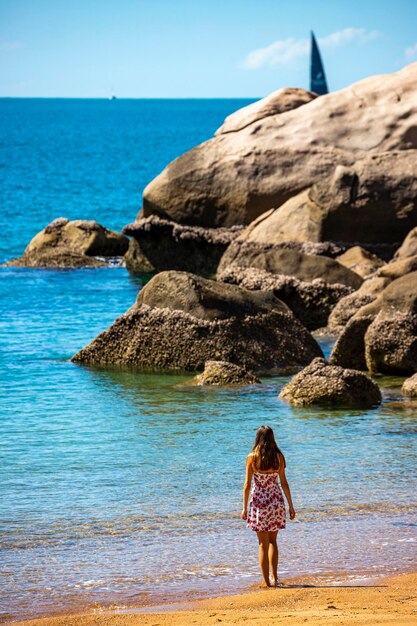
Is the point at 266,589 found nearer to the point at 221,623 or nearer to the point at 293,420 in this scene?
the point at 221,623

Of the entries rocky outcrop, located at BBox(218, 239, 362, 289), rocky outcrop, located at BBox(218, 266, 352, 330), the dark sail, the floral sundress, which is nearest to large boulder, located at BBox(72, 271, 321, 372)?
rocky outcrop, located at BBox(218, 266, 352, 330)

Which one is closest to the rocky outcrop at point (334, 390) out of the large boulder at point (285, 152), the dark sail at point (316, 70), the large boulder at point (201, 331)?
the large boulder at point (201, 331)

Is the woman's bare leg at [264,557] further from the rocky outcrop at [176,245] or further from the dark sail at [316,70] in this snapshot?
the dark sail at [316,70]

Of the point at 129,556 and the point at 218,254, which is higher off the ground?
the point at 218,254

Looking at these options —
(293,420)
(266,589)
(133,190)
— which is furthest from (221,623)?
(133,190)

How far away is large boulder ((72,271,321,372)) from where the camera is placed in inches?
671

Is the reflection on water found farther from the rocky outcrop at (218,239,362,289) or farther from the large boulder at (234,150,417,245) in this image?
the large boulder at (234,150,417,245)

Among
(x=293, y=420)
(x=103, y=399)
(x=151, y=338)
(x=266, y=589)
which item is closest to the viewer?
(x=266, y=589)

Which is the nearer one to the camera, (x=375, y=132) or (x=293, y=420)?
(x=293, y=420)

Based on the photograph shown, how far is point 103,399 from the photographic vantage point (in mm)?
16047

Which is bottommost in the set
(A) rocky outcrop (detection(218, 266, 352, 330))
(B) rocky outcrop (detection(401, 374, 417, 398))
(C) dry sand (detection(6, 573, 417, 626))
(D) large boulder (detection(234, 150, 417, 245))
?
(C) dry sand (detection(6, 573, 417, 626))

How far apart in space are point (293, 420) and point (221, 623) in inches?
280

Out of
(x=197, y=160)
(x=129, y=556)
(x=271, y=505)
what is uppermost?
(x=197, y=160)

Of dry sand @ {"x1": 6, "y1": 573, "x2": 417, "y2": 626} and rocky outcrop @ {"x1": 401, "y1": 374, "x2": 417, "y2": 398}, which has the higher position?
rocky outcrop @ {"x1": 401, "y1": 374, "x2": 417, "y2": 398}
